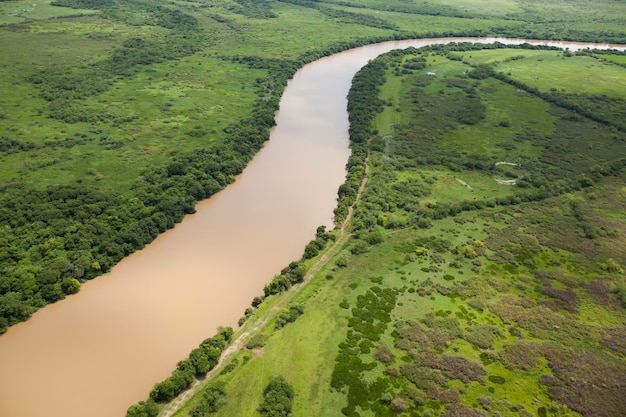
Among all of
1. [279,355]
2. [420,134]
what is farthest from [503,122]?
[279,355]

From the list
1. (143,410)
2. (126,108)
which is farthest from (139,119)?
(143,410)

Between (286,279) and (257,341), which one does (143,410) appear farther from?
(286,279)

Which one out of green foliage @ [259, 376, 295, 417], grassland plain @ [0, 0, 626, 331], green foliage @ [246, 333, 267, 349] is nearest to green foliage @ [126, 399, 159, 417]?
green foliage @ [259, 376, 295, 417]

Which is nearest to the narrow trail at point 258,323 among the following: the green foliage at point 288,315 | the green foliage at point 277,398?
the green foliage at point 288,315

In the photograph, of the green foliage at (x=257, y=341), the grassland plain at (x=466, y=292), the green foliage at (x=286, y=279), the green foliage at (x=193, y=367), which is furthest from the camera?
the green foliage at (x=286, y=279)

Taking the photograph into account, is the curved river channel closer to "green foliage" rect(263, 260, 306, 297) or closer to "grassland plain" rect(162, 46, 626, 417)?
"green foliage" rect(263, 260, 306, 297)

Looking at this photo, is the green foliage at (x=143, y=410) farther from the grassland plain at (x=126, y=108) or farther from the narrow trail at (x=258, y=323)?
the grassland plain at (x=126, y=108)

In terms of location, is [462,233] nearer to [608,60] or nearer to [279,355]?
[279,355]
